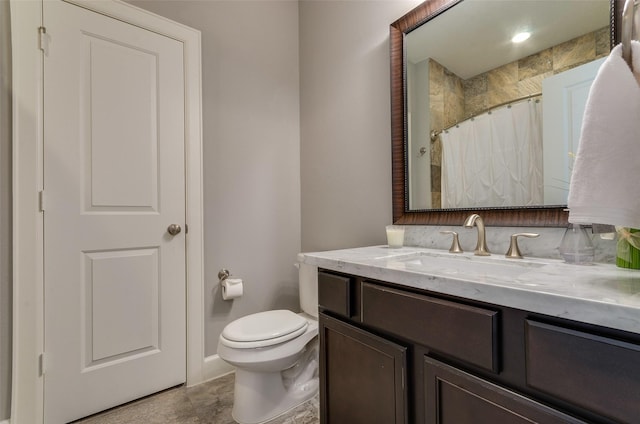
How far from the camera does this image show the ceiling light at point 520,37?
1.05m

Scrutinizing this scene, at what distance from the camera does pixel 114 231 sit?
Answer: 1477mm

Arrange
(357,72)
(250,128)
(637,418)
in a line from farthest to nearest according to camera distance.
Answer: (250,128) < (357,72) < (637,418)

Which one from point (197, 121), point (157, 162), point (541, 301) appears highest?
point (197, 121)

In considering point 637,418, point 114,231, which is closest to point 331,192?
point 114,231

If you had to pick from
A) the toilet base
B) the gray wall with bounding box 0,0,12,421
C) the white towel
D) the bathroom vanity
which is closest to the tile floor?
the toilet base

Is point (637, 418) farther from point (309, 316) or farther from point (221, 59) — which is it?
point (221, 59)

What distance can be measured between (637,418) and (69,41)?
2.24 m

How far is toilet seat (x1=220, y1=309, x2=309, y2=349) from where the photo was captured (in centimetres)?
129

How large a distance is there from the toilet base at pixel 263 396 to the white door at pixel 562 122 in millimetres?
1438

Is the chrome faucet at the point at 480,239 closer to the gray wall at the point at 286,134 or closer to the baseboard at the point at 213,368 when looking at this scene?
the gray wall at the point at 286,134

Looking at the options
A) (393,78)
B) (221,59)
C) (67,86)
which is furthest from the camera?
(221,59)

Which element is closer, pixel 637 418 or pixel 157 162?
pixel 637 418

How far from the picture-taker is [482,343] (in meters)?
0.60

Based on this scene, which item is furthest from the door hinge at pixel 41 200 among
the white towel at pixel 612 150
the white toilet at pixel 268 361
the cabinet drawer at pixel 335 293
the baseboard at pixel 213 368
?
the white towel at pixel 612 150
